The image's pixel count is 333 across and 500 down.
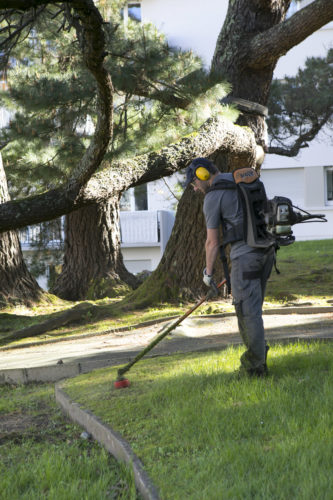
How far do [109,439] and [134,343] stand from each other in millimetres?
3364

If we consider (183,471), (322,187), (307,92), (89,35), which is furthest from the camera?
(322,187)

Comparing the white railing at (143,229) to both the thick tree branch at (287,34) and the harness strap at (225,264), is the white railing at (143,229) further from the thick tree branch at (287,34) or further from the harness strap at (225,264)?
the harness strap at (225,264)

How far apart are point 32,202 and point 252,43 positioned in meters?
4.58

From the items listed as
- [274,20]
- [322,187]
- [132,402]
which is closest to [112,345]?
[132,402]

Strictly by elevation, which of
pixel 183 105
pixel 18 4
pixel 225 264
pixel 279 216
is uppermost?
pixel 183 105

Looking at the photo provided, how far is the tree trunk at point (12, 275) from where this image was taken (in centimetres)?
1019

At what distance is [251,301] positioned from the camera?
168 inches

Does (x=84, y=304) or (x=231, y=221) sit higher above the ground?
(x=231, y=221)

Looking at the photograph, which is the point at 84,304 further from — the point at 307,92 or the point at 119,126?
the point at 307,92

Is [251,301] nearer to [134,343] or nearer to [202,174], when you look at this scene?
[202,174]

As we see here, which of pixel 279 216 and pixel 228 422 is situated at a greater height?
pixel 279 216

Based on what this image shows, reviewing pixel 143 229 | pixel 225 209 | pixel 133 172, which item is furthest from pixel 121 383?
pixel 143 229

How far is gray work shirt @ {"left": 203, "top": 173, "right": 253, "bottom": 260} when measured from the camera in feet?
14.3

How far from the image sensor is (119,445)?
353cm
